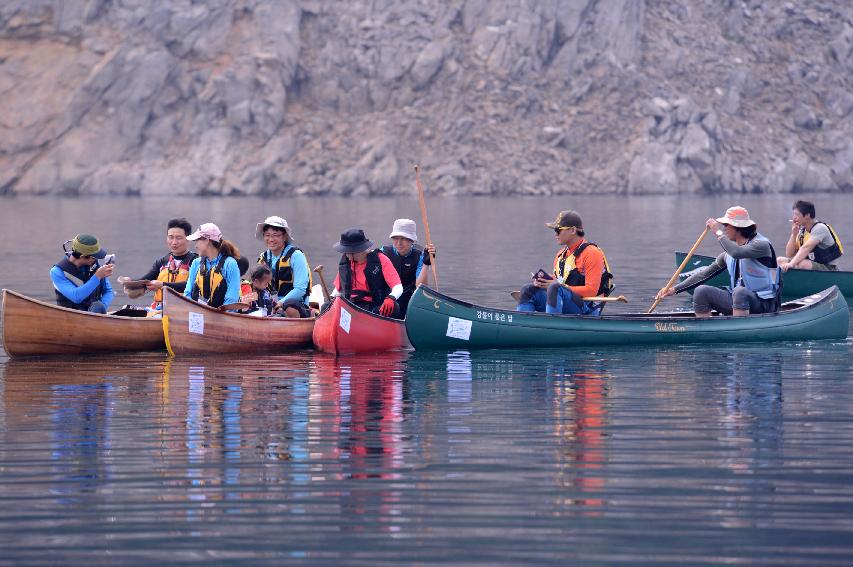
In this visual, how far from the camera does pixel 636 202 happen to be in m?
76.2

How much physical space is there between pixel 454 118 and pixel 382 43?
7.00 metres

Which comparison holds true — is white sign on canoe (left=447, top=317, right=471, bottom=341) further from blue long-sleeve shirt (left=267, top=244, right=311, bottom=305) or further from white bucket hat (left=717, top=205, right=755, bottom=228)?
white bucket hat (left=717, top=205, right=755, bottom=228)

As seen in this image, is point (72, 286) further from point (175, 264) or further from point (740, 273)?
point (740, 273)

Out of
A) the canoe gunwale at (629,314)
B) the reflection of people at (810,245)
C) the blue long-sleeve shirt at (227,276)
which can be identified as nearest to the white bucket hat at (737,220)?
the canoe gunwale at (629,314)

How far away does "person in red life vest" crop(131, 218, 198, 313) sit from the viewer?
59.2 ft

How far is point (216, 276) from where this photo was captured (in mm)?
17812

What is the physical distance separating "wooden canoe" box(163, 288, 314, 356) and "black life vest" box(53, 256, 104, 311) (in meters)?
1.21

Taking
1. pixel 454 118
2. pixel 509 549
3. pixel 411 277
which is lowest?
pixel 509 549

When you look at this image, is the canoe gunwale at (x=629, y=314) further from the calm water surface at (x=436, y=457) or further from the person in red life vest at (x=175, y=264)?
the person in red life vest at (x=175, y=264)

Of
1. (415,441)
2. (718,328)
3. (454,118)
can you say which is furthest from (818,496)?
(454,118)

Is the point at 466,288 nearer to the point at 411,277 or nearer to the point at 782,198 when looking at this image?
the point at 411,277

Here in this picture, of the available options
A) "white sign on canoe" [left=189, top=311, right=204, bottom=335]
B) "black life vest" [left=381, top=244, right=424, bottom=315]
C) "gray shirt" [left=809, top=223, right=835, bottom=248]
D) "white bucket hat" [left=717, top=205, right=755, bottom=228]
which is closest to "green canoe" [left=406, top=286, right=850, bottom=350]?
"black life vest" [left=381, top=244, right=424, bottom=315]

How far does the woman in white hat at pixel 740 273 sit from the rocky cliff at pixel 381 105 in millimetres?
70414

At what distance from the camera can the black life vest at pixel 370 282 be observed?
60.2 ft
